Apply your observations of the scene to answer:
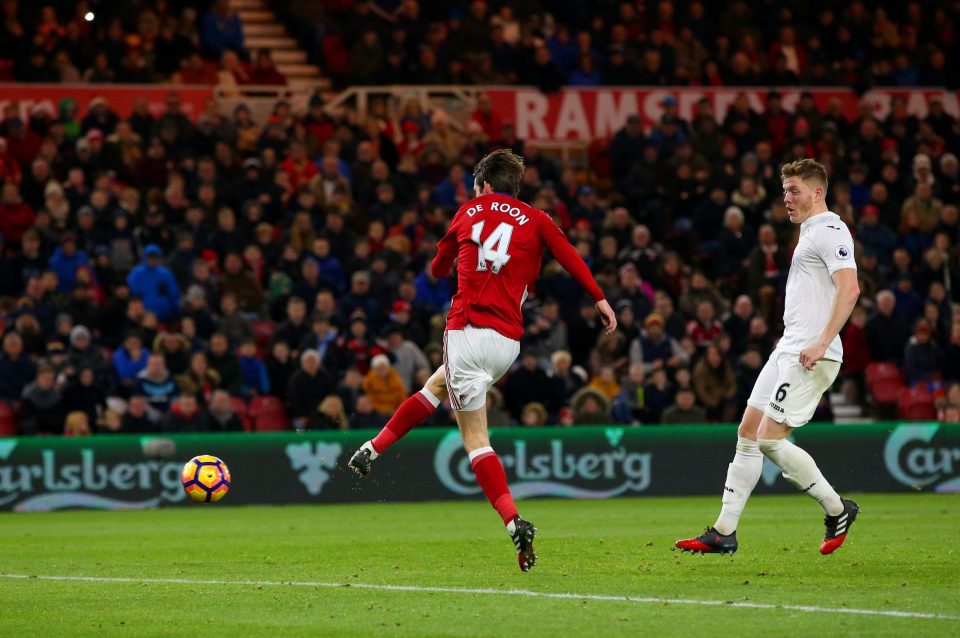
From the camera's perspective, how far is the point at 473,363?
945 centimetres

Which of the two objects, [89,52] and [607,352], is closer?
[607,352]

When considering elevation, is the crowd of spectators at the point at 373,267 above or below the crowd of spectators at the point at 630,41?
below

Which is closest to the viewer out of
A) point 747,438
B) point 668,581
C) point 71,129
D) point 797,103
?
point 668,581

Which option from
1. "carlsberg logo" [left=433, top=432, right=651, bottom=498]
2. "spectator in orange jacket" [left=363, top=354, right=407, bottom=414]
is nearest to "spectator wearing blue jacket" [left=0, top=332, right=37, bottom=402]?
"spectator in orange jacket" [left=363, top=354, right=407, bottom=414]

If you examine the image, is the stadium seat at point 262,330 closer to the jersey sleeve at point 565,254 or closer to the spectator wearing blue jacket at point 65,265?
the spectator wearing blue jacket at point 65,265

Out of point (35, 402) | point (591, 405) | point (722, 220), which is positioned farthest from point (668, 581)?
point (722, 220)

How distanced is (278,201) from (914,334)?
875 cm

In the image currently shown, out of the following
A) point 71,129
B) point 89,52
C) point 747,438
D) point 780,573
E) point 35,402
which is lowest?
point 780,573

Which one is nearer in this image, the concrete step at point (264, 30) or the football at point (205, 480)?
the football at point (205, 480)

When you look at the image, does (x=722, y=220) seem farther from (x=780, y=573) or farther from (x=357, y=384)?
(x=780, y=573)

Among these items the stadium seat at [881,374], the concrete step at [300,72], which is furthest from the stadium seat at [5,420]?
the stadium seat at [881,374]

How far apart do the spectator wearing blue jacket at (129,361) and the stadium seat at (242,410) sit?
1150mm

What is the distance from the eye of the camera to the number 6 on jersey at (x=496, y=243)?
31.0 feet

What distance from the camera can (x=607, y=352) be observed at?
20.2m
